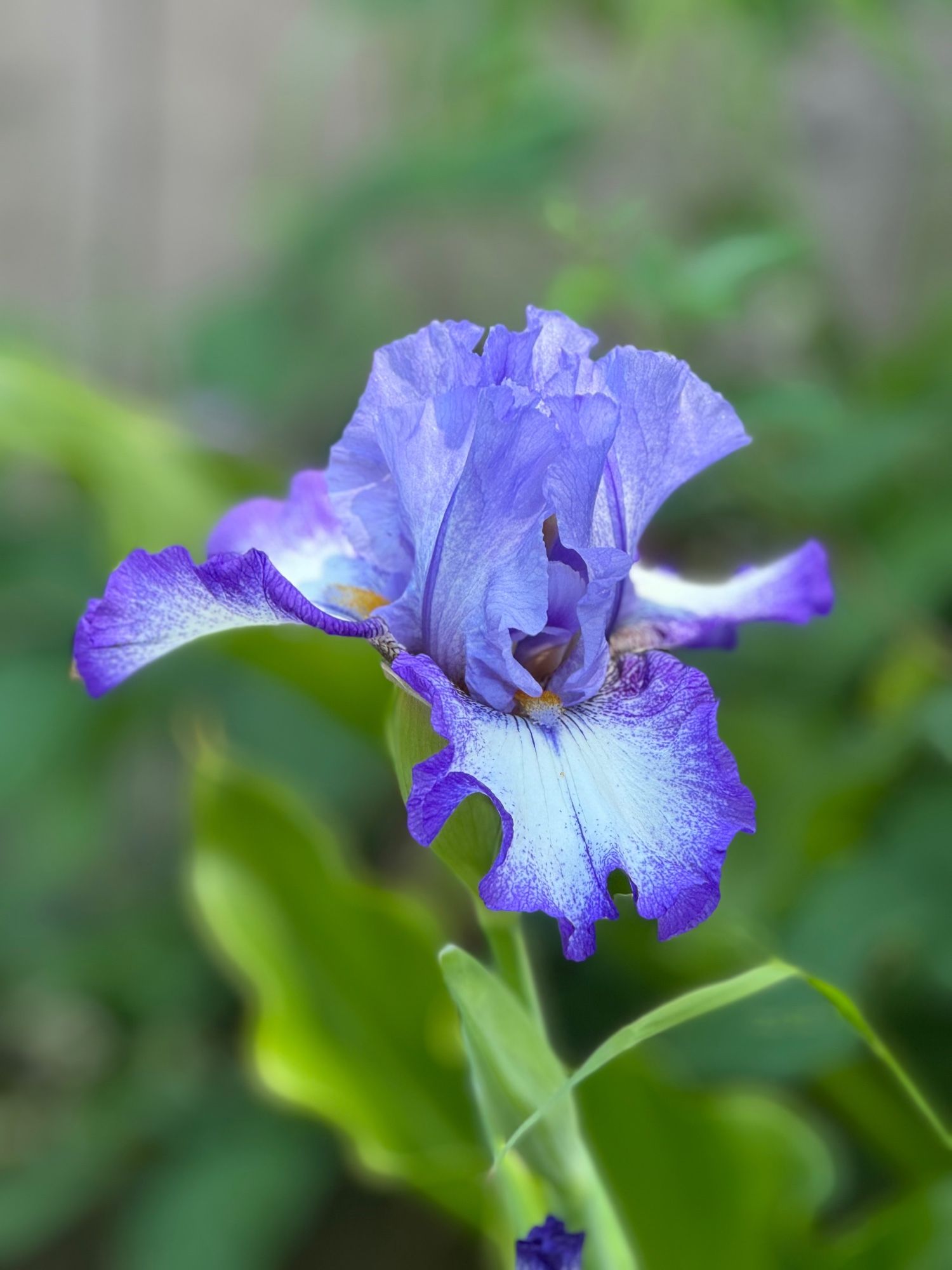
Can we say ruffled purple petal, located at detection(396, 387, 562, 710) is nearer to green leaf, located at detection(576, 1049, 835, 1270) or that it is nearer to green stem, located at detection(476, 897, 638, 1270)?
green stem, located at detection(476, 897, 638, 1270)

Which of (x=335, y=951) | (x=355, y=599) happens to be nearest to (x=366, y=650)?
(x=335, y=951)

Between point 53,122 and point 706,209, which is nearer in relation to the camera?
point 706,209

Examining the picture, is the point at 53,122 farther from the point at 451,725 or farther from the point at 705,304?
the point at 451,725

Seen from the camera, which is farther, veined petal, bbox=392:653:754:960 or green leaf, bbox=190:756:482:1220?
green leaf, bbox=190:756:482:1220

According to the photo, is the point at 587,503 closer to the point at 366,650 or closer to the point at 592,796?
the point at 592,796

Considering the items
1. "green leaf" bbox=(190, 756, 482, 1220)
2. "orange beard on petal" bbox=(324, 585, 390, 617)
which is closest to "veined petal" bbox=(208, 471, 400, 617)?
"orange beard on petal" bbox=(324, 585, 390, 617)

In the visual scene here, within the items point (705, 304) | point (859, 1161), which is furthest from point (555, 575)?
point (859, 1161)

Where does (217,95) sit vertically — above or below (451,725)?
above
